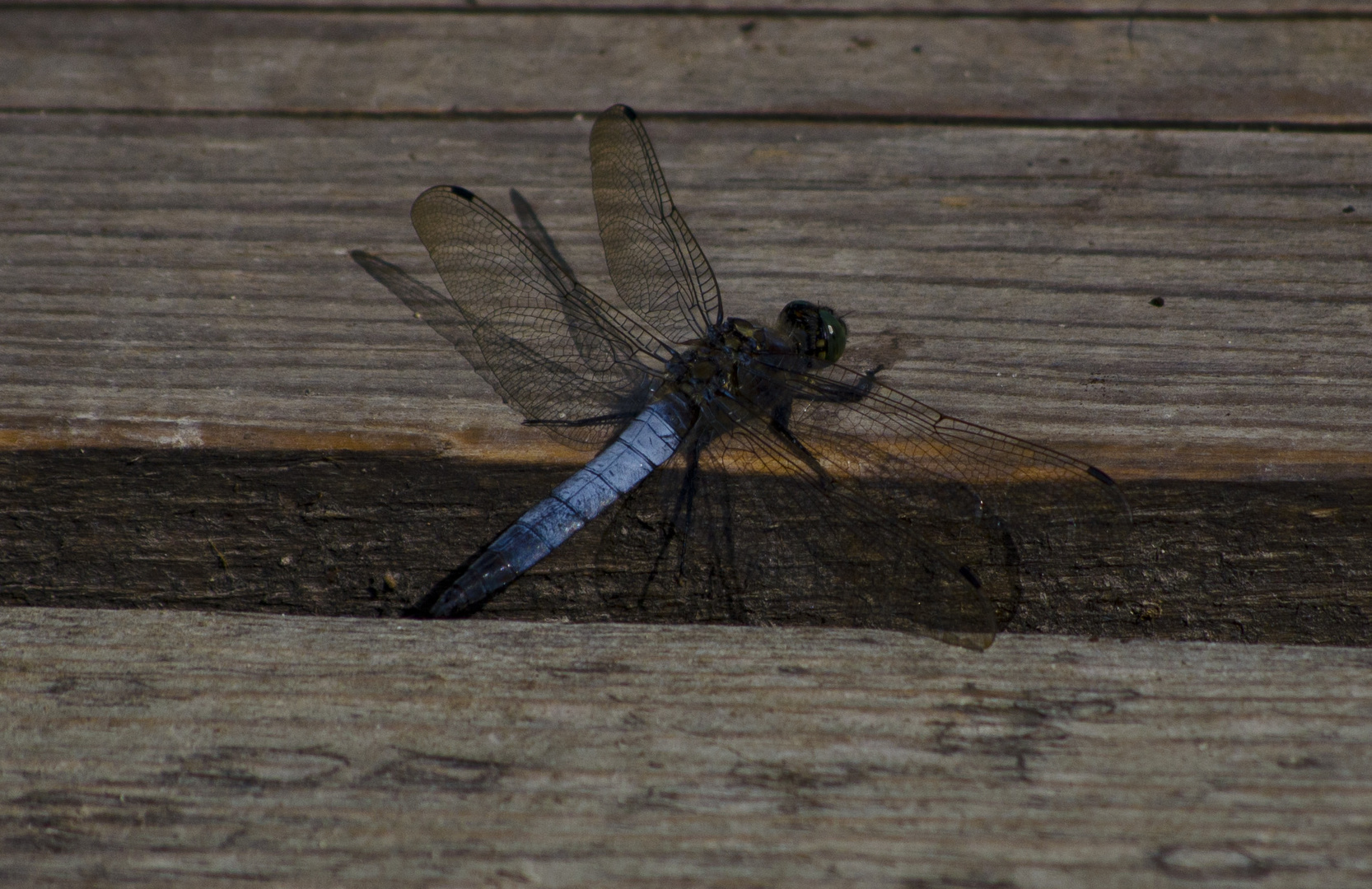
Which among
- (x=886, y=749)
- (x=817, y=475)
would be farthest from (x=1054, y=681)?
(x=817, y=475)

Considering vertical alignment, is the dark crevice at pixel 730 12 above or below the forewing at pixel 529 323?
above

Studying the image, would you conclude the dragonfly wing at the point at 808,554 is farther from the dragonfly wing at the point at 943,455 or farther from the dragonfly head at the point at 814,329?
the dragonfly head at the point at 814,329

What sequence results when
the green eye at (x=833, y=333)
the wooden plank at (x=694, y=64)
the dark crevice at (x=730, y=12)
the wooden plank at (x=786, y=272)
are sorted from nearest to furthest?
the wooden plank at (x=786, y=272) < the green eye at (x=833, y=333) < the wooden plank at (x=694, y=64) < the dark crevice at (x=730, y=12)

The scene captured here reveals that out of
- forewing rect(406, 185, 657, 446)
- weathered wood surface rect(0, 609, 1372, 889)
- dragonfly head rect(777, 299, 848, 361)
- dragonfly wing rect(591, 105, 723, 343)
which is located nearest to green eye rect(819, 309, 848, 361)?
dragonfly head rect(777, 299, 848, 361)

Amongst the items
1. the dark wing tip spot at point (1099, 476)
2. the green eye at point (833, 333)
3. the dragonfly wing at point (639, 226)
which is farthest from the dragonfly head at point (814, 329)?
the dark wing tip spot at point (1099, 476)

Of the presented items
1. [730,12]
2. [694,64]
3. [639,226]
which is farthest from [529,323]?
[730,12]

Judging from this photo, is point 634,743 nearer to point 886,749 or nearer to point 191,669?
point 886,749

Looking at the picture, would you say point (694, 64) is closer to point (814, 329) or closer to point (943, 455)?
point (814, 329)
